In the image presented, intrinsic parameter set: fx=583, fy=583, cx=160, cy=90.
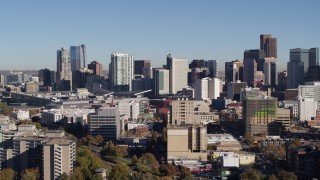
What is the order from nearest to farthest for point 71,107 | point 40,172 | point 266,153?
point 40,172 < point 266,153 < point 71,107

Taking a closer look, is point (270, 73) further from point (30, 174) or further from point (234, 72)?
point (30, 174)

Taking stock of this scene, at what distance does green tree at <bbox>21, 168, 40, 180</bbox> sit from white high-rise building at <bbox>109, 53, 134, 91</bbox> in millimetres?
21488

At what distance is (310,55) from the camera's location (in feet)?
109

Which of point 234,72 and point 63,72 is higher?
point 63,72

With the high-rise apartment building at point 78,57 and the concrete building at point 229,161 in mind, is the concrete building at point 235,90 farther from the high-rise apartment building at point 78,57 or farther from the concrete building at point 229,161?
the high-rise apartment building at point 78,57

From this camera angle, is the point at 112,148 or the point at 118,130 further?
the point at 118,130

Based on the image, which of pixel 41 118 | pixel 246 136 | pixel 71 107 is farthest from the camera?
pixel 71 107

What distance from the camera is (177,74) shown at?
31.5m

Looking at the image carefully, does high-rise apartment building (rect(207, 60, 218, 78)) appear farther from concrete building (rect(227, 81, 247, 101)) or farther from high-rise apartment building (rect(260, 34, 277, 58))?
concrete building (rect(227, 81, 247, 101))

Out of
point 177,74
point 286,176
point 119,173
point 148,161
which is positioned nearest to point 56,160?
point 119,173

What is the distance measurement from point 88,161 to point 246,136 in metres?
5.87

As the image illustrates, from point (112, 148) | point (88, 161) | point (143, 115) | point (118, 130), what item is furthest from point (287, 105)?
point (88, 161)

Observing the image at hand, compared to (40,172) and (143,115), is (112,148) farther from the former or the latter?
(143,115)

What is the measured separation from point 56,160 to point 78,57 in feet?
108
